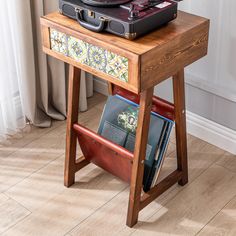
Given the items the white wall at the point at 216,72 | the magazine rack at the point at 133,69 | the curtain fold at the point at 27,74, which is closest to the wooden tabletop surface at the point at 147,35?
the magazine rack at the point at 133,69

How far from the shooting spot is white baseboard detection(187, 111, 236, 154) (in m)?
2.37

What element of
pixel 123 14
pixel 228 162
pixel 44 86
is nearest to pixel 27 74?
pixel 44 86

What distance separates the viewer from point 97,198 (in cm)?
217

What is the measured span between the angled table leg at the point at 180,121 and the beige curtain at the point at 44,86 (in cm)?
72

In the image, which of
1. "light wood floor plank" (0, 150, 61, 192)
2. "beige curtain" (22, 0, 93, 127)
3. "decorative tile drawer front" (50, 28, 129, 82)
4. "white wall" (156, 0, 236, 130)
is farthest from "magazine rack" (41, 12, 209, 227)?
"beige curtain" (22, 0, 93, 127)

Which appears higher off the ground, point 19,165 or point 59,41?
point 59,41

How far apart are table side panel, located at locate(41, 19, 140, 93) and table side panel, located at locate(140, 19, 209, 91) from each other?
0.04 m

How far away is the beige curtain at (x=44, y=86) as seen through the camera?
2.40 meters

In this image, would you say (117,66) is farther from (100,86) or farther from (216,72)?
(100,86)

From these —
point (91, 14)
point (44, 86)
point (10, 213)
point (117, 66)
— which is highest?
point (91, 14)

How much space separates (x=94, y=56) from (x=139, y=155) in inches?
14.8

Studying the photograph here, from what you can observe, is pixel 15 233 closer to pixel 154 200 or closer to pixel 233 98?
pixel 154 200

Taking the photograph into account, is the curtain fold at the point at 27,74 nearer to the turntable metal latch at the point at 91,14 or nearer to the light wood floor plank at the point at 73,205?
the light wood floor plank at the point at 73,205

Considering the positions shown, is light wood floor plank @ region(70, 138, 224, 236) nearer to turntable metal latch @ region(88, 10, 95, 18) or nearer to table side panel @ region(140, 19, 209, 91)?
table side panel @ region(140, 19, 209, 91)
